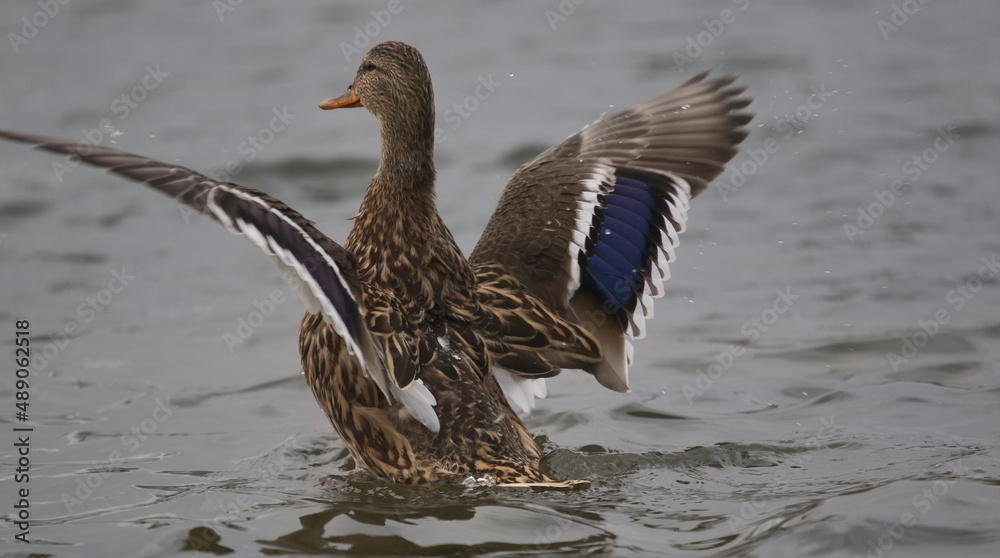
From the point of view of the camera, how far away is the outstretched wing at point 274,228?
12.3 feet

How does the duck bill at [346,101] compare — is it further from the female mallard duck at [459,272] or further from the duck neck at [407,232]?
the duck neck at [407,232]

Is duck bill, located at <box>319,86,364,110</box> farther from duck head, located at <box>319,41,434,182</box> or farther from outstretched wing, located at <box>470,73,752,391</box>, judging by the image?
outstretched wing, located at <box>470,73,752,391</box>

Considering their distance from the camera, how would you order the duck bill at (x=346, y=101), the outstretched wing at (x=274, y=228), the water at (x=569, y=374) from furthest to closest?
the duck bill at (x=346, y=101) → the water at (x=569, y=374) → the outstretched wing at (x=274, y=228)

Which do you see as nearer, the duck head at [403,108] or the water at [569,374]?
the water at [569,374]

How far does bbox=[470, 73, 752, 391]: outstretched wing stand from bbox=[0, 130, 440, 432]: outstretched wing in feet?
4.33

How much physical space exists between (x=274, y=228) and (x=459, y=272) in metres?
1.20

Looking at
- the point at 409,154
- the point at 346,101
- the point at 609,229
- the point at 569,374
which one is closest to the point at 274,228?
the point at 409,154

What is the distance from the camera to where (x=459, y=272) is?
4.92 metres

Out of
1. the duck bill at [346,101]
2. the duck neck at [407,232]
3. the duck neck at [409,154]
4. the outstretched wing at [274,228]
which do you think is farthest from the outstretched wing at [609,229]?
the outstretched wing at [274,228]

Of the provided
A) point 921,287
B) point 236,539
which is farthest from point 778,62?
point 236,539

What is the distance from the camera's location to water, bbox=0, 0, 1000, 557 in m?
4.43

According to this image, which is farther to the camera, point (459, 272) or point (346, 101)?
point (346, 101)

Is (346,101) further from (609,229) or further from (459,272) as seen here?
(609,229)

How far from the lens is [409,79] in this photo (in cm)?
498
